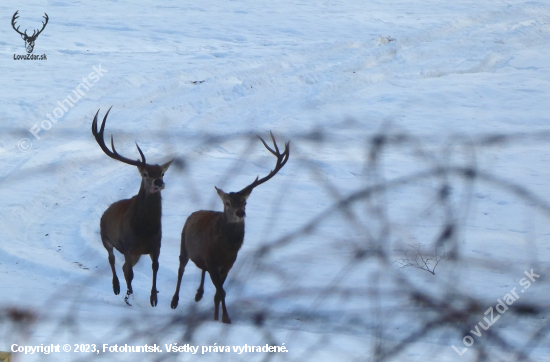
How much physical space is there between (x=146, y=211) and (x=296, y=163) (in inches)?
203

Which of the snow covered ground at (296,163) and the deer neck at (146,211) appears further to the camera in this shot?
the deer neck at (146,211)

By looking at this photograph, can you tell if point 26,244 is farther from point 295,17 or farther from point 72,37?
point 295,17

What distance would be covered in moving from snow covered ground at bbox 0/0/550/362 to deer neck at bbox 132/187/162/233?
2.23 feet

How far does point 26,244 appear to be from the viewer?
7.64m

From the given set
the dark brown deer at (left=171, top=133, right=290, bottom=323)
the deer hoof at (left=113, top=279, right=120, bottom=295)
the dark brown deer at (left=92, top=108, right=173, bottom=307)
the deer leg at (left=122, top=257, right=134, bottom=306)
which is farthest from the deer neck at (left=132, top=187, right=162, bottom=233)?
the deer hoof at (left=113, top=279, right=120, bottom=295)

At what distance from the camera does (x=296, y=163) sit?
1044cm

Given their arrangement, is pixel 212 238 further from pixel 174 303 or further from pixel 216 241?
pixel 174 303

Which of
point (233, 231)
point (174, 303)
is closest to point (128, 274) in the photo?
point (174, 303)

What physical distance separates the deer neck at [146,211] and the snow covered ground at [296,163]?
68 cm

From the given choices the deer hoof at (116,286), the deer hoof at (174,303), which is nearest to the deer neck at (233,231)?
the deer hoof at (174,303)

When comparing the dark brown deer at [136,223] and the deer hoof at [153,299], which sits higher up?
the dark brown deer at [136,223]

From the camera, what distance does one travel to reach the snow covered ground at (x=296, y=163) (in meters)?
2.14

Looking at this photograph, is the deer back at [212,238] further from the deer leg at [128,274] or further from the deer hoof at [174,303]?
the deer leg at [128,274]

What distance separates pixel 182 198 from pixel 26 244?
6.63 feet
